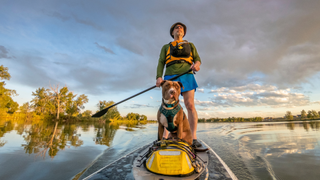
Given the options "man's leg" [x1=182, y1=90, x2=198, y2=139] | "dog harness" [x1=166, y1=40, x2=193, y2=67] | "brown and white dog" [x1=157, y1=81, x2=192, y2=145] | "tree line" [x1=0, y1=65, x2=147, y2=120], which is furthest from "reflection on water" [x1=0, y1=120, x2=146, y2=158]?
"tree line" [x1=0, y1=65, x2=147, y2=120]

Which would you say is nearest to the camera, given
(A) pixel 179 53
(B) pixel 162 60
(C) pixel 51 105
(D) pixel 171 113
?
(D) pixel 171 113

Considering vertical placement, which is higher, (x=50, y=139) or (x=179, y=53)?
(x=179, y=53)

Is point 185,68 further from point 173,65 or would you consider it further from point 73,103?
point 73,103

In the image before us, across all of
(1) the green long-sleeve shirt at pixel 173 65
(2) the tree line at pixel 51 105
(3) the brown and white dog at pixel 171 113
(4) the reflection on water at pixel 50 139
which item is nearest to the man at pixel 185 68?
(1) the green long-sleeve shirt at pixel 173 65

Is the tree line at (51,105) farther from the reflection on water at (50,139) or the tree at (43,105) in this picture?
the reflection on water at (50,139)

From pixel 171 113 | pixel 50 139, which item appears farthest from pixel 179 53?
pixel 50 139

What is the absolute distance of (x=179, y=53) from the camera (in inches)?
117

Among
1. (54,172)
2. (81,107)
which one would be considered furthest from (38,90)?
(54,172)

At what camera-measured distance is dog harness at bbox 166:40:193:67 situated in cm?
297

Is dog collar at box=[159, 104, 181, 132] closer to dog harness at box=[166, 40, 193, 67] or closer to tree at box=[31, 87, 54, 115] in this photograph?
dog harness at box=[166, 40, 193, 67]

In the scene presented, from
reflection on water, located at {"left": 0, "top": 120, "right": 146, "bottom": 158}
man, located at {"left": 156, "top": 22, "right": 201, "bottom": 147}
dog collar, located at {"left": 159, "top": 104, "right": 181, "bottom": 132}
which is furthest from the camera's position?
reflection on water, located at {"left": 0, "top": 120, "right": 146, "bottom": 158}

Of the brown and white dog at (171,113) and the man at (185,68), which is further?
the man at (185,68)

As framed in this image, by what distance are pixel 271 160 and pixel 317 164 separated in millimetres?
579

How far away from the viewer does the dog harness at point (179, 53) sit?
297cm
